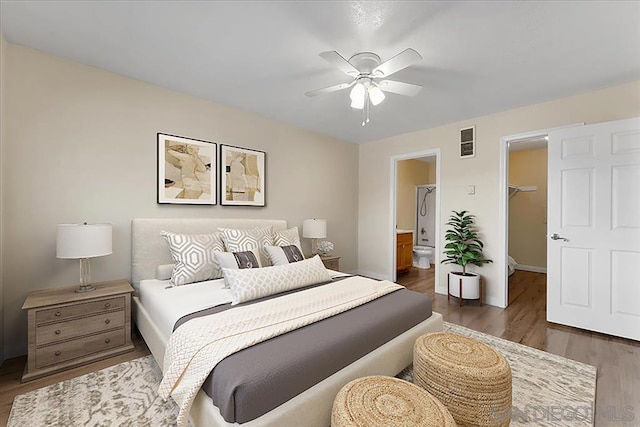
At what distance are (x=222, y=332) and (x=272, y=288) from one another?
68 cm

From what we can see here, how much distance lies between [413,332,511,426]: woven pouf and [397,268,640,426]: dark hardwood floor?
778 mm

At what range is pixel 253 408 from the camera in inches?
45.1

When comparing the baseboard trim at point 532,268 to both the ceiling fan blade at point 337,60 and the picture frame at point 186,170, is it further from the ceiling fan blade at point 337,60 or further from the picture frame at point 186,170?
the picture frame at point 186,170

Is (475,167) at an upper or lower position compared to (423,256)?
upper

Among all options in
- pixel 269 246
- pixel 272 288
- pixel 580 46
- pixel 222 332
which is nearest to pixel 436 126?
pixel 580 46

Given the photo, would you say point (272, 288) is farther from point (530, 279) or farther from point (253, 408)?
point (530, 279)

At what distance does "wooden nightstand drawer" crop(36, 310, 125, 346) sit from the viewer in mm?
1989

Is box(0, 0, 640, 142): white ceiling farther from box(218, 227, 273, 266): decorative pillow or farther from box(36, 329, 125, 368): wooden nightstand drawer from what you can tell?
box(36, 329, 125, 368): wooden nightstand drawer

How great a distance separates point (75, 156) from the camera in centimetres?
246

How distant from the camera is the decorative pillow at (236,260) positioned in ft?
8.11

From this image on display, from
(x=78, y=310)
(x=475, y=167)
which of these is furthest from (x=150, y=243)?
(x=475, y=167)

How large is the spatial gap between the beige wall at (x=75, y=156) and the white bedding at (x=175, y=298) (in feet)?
1.92

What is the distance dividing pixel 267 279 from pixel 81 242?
1493mm

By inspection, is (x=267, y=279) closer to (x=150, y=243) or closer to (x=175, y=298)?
(x=175, y=298)
